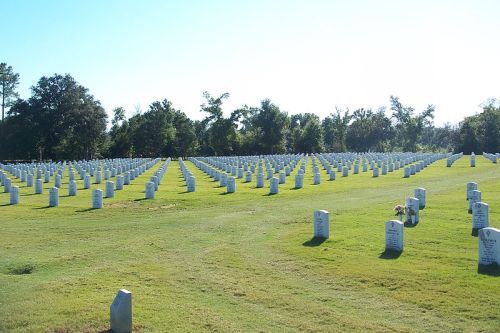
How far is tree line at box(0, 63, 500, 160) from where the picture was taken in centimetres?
6988

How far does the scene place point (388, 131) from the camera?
→ 329 feet

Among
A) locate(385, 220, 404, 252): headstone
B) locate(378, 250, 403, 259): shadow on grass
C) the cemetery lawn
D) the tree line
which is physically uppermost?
the tree line

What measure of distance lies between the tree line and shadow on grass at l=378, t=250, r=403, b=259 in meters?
64.2

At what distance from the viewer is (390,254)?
11.2m

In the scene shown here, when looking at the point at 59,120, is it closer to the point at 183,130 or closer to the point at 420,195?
the point at 183,130

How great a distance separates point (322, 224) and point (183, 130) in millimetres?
71866

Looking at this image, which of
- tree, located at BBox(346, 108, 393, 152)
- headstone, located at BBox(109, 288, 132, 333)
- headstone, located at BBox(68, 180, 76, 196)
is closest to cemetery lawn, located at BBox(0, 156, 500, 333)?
headstone, located at BBox(109, 288, 132, 333)

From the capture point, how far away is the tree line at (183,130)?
229 feet

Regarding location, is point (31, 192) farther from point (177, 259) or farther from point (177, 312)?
point (177, 312)

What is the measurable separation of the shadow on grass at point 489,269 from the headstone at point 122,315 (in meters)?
6.46

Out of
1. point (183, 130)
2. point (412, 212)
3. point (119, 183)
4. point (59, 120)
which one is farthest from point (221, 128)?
point (412, 212)

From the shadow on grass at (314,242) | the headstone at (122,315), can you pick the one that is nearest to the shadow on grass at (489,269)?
the shadow on grass at (314,242)

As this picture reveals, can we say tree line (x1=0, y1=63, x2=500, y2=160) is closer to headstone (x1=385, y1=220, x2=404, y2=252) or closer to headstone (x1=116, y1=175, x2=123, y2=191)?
headstone (x1=116, y1=175, x2=123, y2=191)

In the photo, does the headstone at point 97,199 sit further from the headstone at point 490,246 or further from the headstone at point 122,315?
the headstone at point 490,246
